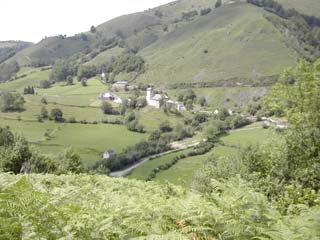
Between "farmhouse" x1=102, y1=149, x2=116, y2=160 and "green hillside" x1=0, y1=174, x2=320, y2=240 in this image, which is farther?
"farmhouse" x1=102, y1=149, x2=116, y2=160

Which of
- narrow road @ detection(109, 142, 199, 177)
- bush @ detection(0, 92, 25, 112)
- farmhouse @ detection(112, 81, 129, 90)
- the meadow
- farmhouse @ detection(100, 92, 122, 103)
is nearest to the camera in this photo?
the meadow

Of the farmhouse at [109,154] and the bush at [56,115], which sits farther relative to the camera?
the bush at [56,115]

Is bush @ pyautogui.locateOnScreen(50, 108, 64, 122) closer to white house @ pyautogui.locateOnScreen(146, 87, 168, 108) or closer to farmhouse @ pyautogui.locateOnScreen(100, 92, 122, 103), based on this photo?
farmhouse @ pyautogui.locateOnScreen(100, 92, 122, 103)

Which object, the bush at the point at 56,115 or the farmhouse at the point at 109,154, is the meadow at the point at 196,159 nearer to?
the farmhouse at the point at 109,154

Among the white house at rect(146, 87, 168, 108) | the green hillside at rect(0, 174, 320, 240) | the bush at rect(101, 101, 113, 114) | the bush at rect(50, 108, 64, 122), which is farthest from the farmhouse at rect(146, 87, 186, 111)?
the green hillside at rect(0, 174, 320, 240)

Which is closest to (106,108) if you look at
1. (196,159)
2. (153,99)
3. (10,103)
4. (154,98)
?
(153,99)

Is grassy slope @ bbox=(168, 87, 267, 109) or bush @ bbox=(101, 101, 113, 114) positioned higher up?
bush @ bbox=(101, 101, 113, 114)

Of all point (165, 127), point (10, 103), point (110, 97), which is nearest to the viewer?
point (165, 127)

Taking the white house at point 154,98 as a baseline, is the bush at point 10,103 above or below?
above

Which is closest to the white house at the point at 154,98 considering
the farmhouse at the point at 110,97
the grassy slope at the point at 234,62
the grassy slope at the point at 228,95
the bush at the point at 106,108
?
the grassy slope at the point at 228,95

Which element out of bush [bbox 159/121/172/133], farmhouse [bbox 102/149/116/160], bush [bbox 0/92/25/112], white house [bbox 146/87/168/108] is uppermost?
bush [bbox 0/92/25/112]

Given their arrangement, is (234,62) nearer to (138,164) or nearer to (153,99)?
(153,99)

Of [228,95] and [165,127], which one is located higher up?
[228,95]

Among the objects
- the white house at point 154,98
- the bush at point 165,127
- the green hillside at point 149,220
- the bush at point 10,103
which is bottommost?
the bush at point 165,127
